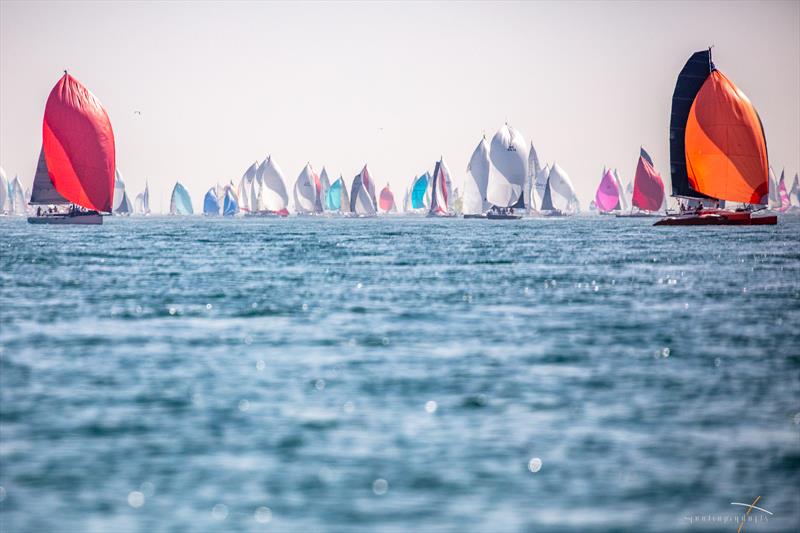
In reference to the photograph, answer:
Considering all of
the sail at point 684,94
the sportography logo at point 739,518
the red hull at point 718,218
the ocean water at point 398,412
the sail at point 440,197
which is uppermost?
the sail at point 684,94

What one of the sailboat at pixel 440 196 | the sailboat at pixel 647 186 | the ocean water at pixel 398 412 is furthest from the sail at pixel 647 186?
the ocean water at pixel 398 412

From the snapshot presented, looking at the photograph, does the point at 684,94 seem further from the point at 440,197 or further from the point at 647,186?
the point at 440,197

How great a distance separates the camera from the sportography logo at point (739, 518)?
11594 millimetres

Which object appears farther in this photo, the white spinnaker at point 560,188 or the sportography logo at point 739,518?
the white spinnaker at point 560,188

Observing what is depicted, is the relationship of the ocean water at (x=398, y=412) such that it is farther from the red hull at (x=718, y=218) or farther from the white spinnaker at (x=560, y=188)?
the white spinnaker at (x=560, y=188)

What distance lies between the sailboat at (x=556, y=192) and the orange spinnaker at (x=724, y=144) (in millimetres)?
85739

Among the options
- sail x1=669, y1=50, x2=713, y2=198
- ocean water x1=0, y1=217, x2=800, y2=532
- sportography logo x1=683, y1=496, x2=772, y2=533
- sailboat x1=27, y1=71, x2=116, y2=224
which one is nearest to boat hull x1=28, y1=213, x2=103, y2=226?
sailboat x1=27, y1=71, x2=116, y2=224

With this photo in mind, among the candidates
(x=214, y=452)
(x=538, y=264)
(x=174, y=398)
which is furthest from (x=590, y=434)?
(x=538, y=264)

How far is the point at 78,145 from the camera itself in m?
94.8

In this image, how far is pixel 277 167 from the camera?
197000mm

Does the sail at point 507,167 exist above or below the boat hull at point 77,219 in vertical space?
above

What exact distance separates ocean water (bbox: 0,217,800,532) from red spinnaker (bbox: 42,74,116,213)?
2432 inches

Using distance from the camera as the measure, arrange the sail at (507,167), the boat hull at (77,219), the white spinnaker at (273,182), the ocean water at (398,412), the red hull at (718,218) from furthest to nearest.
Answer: the white spinnaker at (273,182), the sail at (507,167), the boat hull at (77,219), the red hull at (718,218), the ocean water at (398,412)

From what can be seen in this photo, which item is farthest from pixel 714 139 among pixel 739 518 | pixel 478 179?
pixel 739 518
